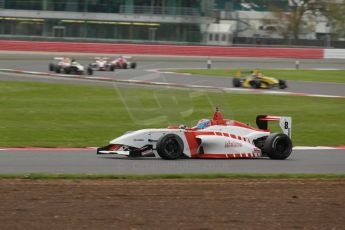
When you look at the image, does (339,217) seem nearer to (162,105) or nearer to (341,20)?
(162,105)

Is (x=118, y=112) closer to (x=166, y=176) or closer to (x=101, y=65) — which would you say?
(x=166, y=176)

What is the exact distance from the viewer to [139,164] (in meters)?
12.9

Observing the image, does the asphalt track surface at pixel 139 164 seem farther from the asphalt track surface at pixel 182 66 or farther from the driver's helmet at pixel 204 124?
the asphalt track surface at pixel 182 66

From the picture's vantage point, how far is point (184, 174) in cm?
1176

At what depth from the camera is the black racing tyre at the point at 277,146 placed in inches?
546

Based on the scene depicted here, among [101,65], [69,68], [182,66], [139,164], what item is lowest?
[182,66]

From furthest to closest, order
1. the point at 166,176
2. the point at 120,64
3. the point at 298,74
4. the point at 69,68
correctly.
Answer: the point at 298,74
the point at 120,64
the point at 69,68
the point at 166,176

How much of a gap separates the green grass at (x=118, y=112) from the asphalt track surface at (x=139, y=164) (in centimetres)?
73

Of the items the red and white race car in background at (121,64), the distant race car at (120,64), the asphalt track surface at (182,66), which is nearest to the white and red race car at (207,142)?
the asphalt track surface at (182,66)

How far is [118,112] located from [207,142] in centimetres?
950

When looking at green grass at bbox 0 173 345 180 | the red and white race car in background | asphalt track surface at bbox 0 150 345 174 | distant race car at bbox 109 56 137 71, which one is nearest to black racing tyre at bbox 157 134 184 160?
asphalt track surface at bbox 0 150 345 174

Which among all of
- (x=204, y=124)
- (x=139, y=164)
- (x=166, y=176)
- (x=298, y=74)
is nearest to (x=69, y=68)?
(x=298, y=74)

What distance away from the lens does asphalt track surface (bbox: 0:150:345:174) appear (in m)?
12.2

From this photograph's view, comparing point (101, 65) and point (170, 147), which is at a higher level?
point (170, 147)
